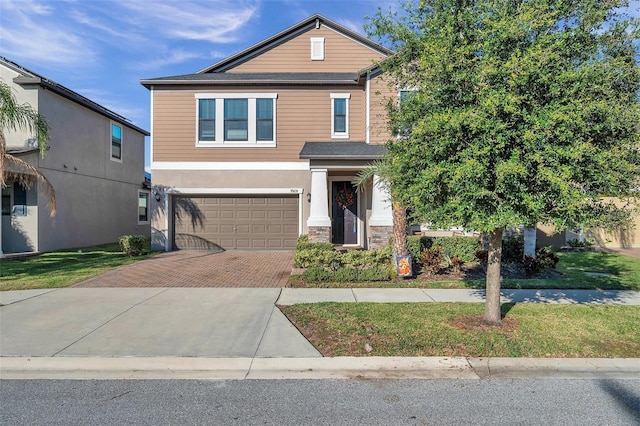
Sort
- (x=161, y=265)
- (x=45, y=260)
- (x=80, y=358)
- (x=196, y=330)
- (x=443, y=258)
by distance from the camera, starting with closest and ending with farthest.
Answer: (x=80, y=358), (x=196, y=330), (x=443, y=258), (x=161, y=265), (x=45, y=260)

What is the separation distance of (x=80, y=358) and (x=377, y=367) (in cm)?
379

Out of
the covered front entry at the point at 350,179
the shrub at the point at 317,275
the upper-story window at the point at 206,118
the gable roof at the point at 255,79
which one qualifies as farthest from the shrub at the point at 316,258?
the gable roof at the point at 255,79

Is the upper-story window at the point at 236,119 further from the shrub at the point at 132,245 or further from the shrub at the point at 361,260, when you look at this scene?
the shrub at the point at 361,260

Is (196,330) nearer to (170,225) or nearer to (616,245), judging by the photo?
(170,225)

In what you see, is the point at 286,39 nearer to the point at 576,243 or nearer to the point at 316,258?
the point at 316,258

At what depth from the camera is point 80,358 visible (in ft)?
15.6

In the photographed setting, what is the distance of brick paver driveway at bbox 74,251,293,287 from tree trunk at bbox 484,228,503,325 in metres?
4.71

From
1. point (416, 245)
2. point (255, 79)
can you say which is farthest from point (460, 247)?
point (255, 79)

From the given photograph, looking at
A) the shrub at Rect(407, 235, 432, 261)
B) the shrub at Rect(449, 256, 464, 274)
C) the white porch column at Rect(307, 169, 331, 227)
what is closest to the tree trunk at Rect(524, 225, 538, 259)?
the shrub at Rect(449, 256, 464, 274)

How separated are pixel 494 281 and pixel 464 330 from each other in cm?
90

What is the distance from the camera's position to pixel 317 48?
16922mm

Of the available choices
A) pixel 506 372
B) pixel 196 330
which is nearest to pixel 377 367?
pixel 506 372

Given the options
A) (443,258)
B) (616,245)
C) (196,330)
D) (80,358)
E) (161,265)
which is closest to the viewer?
(80,358)

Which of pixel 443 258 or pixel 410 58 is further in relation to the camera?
pixel 443 258
